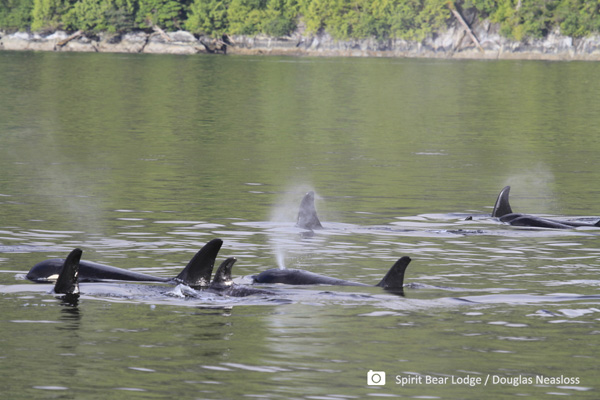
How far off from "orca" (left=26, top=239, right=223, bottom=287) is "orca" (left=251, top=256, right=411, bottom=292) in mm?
954

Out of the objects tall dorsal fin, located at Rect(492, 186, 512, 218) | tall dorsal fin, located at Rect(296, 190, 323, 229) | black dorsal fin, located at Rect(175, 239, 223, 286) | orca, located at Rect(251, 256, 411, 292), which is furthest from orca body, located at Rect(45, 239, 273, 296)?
tall dorsal fin, located at Rect(492, 186, 512, 218)

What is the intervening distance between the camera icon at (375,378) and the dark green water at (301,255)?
0.10 meters

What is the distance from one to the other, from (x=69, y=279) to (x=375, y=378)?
5.81 m

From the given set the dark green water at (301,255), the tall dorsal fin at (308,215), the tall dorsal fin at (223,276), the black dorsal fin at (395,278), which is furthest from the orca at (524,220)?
the tall dorsal fin at (223,276)

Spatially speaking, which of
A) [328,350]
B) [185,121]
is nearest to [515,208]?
[328,350]

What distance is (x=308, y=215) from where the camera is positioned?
24.7 metres

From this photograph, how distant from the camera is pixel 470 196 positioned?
3142cm

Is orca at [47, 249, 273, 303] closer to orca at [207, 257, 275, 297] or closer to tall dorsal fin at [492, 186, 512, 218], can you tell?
orca at [207, 257, 275, 297]

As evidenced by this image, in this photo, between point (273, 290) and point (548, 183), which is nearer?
point (273, 290)

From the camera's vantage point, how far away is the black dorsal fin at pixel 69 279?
1684cm

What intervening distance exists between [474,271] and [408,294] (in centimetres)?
259

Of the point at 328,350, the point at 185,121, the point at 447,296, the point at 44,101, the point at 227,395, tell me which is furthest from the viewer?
the point at 44,101

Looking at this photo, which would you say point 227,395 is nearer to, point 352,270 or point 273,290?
point 273,290

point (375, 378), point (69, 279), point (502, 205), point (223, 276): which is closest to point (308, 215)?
point (502, 205)
